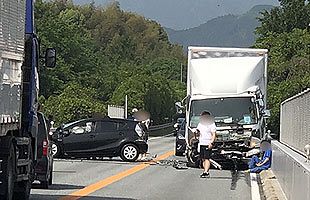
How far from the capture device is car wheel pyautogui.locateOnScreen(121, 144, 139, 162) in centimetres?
3122

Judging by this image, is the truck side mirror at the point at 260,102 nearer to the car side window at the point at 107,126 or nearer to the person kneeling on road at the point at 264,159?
the person kneeling on road at the point at 264,159

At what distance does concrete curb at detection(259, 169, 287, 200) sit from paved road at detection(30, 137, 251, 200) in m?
0.41

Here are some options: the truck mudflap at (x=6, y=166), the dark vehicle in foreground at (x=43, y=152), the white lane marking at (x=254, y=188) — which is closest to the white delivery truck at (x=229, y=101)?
the white lane marking at (x=254, y=188)

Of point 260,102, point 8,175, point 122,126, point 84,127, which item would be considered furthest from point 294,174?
point 84,127

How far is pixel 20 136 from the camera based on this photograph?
1507 centimetres

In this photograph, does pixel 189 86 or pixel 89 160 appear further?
pixel 89 160

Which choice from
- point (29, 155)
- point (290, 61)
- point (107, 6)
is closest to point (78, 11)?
point (107, 6)

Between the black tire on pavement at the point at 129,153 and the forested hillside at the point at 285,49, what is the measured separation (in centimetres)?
3025

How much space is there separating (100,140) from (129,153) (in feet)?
3.87

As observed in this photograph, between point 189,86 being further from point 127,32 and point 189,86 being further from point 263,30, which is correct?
point 127,32

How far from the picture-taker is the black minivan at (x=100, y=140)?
30.9 meters

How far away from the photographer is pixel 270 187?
819 inches

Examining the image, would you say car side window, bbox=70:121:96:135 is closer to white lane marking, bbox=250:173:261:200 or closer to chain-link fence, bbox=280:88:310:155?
white lane marking, bbox=250:173:261:200

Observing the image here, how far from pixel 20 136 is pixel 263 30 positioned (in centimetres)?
7339
